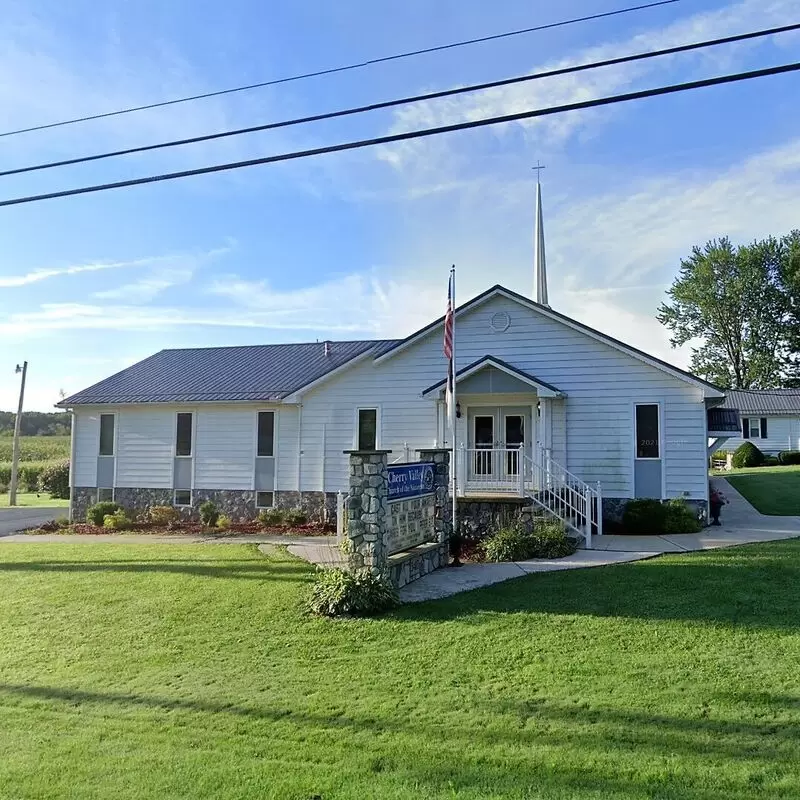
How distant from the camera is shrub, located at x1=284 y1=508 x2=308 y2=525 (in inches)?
692

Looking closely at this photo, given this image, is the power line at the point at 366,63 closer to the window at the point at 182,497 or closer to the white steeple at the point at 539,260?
the window at the point at 182,497

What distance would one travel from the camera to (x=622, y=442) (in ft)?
51.8

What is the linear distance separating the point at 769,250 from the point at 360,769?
199 ft

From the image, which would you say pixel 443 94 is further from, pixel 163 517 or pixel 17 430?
pixel 17 430

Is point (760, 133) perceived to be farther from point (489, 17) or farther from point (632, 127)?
point (489, 17)

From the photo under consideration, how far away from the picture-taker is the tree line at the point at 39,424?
245ft

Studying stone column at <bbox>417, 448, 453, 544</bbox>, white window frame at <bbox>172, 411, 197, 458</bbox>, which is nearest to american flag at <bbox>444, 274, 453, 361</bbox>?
stone column at <bbox>417, 448, 453, 544</bbox>

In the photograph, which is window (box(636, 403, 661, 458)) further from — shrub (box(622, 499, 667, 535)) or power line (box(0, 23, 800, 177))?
power line (box(0, 23, 800, 177))

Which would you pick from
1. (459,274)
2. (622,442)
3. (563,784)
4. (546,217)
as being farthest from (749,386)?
(563,784)


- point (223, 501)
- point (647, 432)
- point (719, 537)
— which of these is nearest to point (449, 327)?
point (647, 432)

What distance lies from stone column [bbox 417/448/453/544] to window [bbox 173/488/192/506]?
33.6 ft

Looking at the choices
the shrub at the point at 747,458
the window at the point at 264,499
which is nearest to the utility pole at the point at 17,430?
the window at the point at 264,499

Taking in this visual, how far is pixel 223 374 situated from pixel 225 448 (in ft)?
9.37

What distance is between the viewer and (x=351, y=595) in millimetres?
8141
